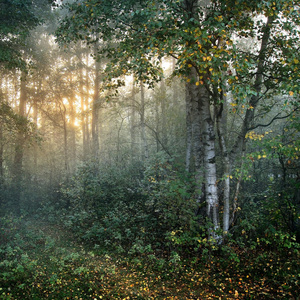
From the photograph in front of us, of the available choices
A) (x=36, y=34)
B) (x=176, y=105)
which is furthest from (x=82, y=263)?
(x=36, y=34)

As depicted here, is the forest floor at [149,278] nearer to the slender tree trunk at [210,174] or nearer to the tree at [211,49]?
the tree at [211,49]

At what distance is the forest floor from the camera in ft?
13.9

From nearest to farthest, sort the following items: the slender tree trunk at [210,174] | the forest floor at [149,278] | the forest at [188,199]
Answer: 1. the forest floor at [149,278]
2. the forest at [188,199]
3. the slender tree trunk at [210,174]

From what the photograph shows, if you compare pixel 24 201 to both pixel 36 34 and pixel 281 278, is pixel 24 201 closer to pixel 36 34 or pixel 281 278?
pixel 36 34

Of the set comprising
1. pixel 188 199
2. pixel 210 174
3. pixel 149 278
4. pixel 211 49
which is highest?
pixel 211 49

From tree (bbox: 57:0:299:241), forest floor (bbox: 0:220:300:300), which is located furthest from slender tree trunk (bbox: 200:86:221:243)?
forest floor (bbox: 0:220:300:300)

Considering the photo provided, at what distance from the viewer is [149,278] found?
4898 millimetres

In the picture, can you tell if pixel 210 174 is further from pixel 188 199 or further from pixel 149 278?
pixel 149 278

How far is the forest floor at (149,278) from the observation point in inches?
167

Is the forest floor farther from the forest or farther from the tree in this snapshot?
the tree

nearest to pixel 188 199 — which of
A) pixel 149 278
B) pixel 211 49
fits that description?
pixel 149 278

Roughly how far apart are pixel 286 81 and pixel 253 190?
5.45 m

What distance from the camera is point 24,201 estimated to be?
11984 millimetres

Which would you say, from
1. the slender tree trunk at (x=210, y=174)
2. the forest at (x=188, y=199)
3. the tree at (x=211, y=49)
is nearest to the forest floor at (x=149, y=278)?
the forest at (x=188, y=199)
